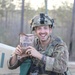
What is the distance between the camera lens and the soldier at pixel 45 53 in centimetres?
250

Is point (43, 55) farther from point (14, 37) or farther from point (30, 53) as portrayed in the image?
point (14, 37)

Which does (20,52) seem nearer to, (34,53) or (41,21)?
(34,53)

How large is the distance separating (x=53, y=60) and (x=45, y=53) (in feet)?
0.36

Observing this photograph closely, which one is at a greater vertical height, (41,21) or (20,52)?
(41,21)

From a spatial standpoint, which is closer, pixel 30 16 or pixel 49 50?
pixel 49 50

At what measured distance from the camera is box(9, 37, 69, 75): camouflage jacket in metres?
2.50

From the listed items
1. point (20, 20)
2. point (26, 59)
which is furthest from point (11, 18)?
point (26, 59)

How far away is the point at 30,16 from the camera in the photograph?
16.9ft

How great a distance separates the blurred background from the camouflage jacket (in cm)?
244

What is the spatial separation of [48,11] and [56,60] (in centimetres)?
265

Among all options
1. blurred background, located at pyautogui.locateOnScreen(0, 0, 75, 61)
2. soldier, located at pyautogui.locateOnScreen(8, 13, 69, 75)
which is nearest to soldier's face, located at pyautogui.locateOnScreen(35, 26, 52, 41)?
soldier, located at pyautogui.locateOnScreen(8, 13, 69, 75)

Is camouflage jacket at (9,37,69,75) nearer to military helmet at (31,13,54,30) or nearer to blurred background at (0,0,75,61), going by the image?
military helmet at (31,13,54,30)

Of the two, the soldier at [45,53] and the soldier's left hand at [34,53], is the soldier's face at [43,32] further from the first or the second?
the soldier's left hand at [34,53]

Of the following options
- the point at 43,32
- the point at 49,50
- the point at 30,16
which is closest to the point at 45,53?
the point at 49,50
